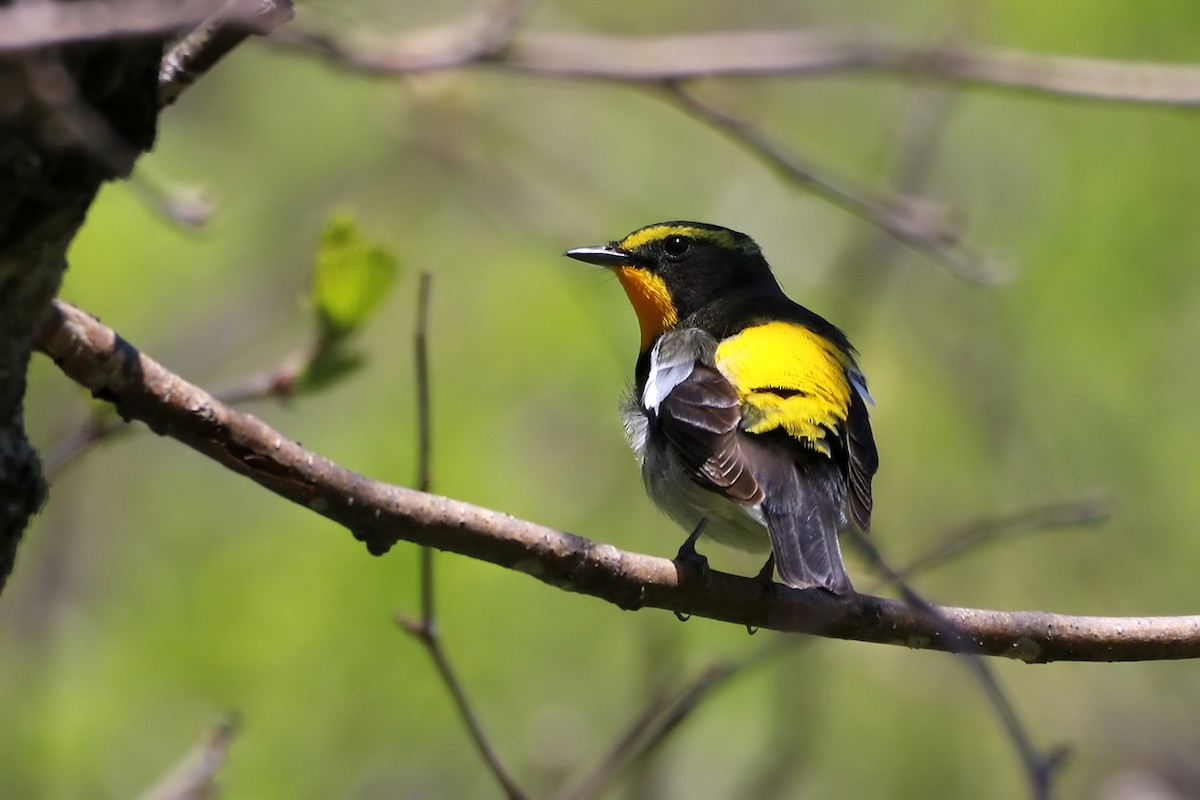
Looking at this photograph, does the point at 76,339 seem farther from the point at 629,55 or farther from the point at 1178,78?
the point at 1178,78

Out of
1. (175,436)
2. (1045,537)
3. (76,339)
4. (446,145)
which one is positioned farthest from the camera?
(1045,537)

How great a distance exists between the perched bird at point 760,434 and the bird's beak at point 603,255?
17mm

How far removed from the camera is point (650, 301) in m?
5.10

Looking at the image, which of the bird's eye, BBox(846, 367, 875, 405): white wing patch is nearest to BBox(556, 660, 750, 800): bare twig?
BBox(846, 367, 875, 405): white wing patch

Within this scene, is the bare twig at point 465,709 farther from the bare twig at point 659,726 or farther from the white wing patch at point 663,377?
the white wing patch at point 663,377

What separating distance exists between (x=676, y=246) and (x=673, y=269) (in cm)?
10

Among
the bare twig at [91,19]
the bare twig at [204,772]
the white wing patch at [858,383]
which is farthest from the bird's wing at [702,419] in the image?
the bare twig at [91,19]

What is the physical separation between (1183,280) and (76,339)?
6.37 meters

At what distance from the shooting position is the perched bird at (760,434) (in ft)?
12.3

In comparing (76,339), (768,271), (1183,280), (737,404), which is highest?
(76,339)

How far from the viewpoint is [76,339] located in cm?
201

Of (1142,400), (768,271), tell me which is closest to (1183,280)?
(1142,400)

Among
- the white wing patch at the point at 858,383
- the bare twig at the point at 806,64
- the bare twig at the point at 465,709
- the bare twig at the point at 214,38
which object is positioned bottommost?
the white wing patch at the point at 858,383

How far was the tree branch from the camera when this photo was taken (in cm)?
211
